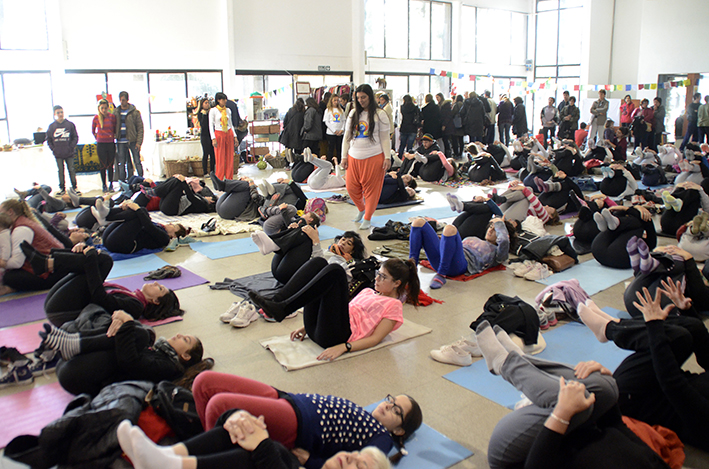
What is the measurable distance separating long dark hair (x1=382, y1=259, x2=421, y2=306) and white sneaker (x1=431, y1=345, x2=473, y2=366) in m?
0.59

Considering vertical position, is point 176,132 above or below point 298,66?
below

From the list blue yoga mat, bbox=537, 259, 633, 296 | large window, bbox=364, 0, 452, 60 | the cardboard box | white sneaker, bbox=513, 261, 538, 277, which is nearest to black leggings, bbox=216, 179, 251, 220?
white sneaker, bbox=513, 261, 538, 277

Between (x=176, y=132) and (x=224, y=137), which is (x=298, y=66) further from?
(x=224, y=137)

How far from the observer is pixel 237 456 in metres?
1.99

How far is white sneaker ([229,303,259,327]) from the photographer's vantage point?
4.17 m

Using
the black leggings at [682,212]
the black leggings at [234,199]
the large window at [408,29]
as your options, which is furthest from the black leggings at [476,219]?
the large window at [408,29]

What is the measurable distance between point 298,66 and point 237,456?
14.7 metres

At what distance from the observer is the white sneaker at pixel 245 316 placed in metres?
4.17

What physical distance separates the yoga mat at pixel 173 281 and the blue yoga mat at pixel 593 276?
3.25 m

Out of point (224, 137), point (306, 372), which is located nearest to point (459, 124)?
point (224, 137)

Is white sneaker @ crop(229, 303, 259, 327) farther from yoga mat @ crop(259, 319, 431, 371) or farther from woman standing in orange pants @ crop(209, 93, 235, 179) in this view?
woman standing in orange pants @ crop(209, 93, 235, 179)

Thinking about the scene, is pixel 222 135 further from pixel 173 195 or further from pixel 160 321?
pixel 160 321

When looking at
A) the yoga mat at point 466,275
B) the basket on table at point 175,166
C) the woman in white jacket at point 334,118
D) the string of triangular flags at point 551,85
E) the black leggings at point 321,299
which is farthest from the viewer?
the string of triangular flags at point 551,85

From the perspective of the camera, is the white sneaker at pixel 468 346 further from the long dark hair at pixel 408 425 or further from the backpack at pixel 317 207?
the backpack at pixel 317 207
